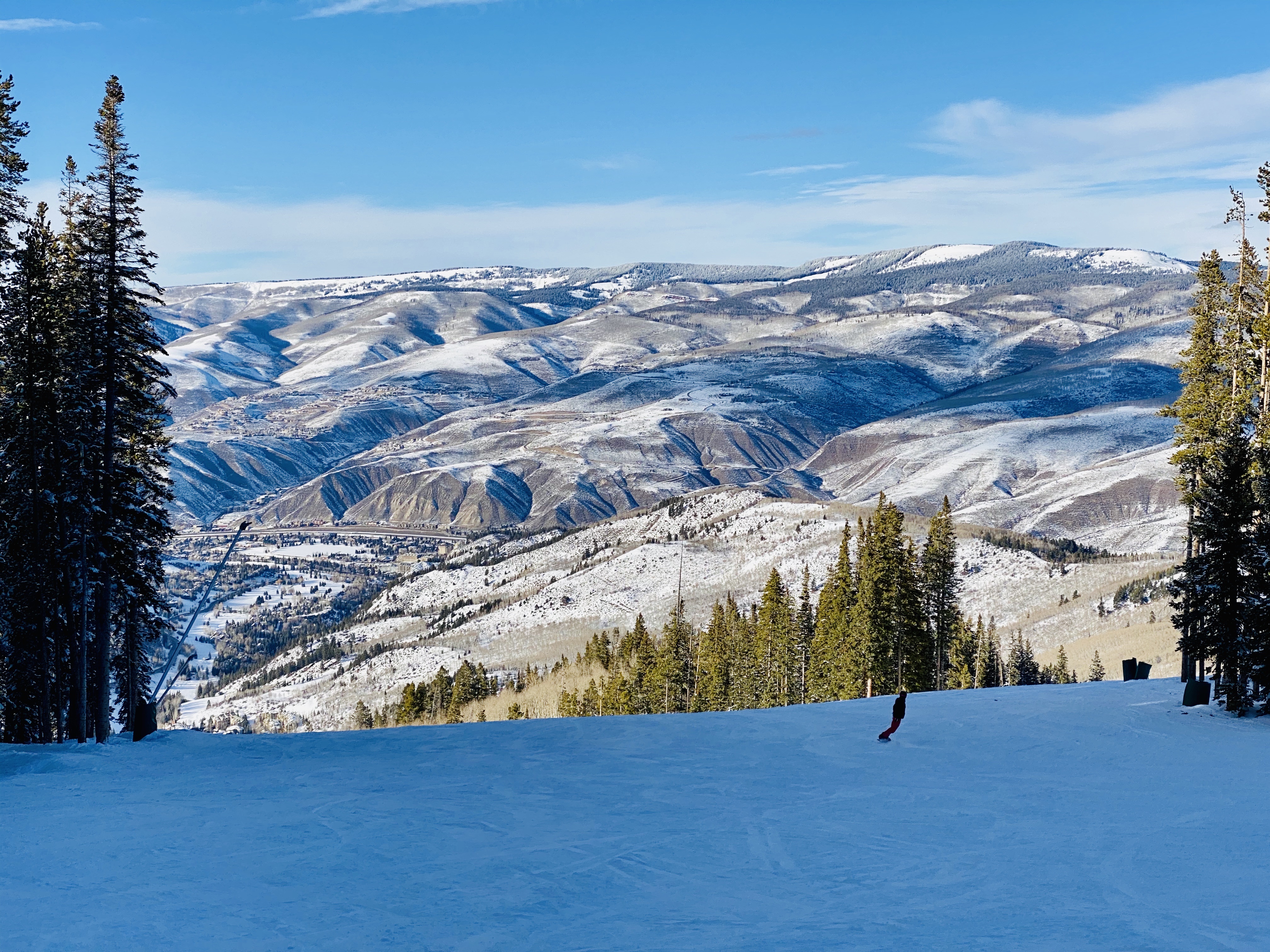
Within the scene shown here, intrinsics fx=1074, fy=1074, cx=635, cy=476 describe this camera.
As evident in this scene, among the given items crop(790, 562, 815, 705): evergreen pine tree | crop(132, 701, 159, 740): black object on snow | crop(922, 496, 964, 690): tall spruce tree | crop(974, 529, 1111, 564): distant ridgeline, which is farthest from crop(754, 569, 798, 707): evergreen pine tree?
crop(974, 529, 1111, 564): distant ridgeline

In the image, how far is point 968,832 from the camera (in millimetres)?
18844

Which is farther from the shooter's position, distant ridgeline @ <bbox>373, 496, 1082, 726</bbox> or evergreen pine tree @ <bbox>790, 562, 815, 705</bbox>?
evergreen pine tree @ <bbox>790, 562, 815, 705</bbox>

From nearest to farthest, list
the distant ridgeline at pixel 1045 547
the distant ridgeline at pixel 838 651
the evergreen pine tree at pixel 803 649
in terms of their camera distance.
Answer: the distant ridgeline at pixel 838 651 → the evergreen pine tree at pixel 803 649 → the distant ridgeline at pixel 1045 547

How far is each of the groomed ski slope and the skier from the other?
0.50 m

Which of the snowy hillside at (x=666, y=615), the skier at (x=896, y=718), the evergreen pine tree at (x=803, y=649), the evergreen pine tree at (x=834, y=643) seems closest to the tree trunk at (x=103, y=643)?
the skier at (x=896, y=718)

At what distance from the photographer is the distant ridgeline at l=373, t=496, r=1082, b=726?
5856 cm

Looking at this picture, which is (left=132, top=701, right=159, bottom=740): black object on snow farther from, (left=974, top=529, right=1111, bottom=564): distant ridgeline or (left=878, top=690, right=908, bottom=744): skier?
(left=974, top=529, right=1111, bottom=564): distant ridgeline

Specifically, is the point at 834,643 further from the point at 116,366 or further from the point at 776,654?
the point at 116,366

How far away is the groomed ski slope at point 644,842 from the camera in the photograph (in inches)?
541

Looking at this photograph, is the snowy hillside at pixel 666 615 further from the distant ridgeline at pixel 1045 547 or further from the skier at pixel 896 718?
the skier at pixel 896 718

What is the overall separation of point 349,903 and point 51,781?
36.2 ft

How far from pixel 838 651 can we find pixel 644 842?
45.5 meters

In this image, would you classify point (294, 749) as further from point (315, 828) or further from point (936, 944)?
point (936, 944)

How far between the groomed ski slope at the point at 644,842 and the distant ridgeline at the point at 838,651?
22107 mm
